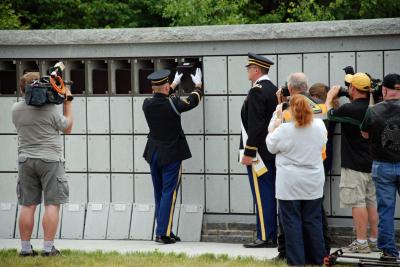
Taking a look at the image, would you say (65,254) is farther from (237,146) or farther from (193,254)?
(237,146)

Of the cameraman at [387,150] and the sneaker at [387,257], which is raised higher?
the cameraman at [387,150]

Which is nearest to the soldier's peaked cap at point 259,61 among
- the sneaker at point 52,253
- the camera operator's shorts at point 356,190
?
the camera operator's shorts at point 356,190

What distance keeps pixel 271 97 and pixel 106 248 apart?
2319mm

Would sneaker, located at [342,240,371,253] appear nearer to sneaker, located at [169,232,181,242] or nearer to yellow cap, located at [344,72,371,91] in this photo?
yellow cap, located at [344,72,371,91]

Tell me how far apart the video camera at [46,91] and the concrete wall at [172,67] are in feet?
4.64

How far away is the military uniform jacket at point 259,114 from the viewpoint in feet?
32.5

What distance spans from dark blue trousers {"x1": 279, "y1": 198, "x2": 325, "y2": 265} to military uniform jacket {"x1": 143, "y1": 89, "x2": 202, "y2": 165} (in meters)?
1.93

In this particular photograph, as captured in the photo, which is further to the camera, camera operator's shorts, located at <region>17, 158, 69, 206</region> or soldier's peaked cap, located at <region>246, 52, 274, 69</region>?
soldier's peaked cap, located at <region>246, 52, 274, 69</region>

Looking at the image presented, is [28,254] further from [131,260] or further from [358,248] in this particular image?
[358,248]

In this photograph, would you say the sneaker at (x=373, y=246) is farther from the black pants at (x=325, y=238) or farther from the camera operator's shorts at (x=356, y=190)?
the black pants at (x=325, y=238)

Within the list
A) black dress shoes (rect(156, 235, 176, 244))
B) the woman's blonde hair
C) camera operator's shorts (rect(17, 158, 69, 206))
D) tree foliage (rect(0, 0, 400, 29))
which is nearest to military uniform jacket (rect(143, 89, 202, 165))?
black dress shoes (rect(156, 235, 176, 244))

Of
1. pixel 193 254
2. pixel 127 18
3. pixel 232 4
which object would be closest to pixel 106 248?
pixel 193 254

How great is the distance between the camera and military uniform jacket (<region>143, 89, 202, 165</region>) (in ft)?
34.1

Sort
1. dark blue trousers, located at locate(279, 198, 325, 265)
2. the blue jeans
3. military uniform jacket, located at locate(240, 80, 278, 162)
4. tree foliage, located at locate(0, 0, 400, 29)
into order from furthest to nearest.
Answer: tree foliage, located at locate(0, 0, 400, 29)
military uniform jacket, located at locate(240, 80, 278, 162)
the blue jeans
dark blue trousers, located at locate(279, 198, 325, 265)
